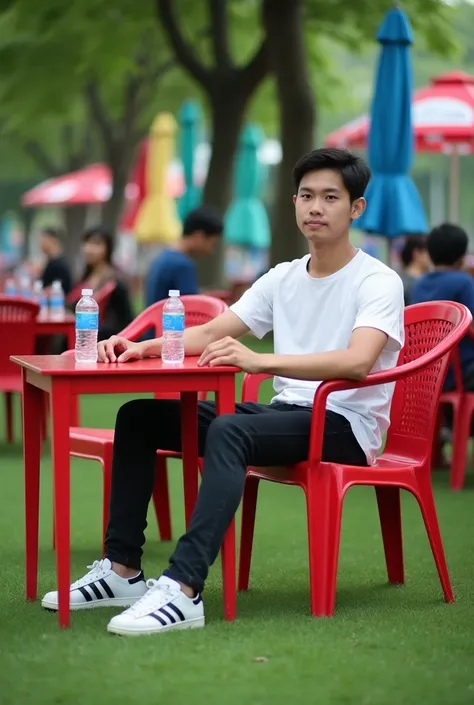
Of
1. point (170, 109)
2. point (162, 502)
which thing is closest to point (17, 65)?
point (170, 109)

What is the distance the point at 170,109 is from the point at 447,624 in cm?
2713

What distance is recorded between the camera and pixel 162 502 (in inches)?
252

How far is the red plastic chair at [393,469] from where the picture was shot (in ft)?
15.2

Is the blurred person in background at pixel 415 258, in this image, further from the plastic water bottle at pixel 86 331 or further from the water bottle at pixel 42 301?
the plastic water bottle at pixel 86 331

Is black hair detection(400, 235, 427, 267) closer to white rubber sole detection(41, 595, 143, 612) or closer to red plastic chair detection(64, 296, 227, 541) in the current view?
red plastic chair detection(64, 296, 227, 541)

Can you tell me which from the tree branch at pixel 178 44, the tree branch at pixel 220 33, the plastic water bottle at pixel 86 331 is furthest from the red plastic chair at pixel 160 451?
the tree branch at pixel 220 33

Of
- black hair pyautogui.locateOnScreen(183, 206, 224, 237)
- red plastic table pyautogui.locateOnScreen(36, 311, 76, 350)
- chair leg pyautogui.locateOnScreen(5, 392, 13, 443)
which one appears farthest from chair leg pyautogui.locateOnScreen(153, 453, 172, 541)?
chair leg pyautogui.locateOnScreen(5, 392, 13, 443)

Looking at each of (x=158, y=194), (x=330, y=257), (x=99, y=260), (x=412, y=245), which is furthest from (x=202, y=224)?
(x=158, y=194)

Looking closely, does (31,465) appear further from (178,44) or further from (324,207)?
(178,44)

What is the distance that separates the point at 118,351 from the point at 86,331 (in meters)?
0.22

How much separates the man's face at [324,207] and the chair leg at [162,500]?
1753mm

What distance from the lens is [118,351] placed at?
5.00 m

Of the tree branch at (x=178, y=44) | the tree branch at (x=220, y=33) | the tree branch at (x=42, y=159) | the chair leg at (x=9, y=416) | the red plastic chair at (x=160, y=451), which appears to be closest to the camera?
the red plastic chair at (x=160, y=451)

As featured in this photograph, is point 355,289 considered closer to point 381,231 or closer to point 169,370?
point 169,370
